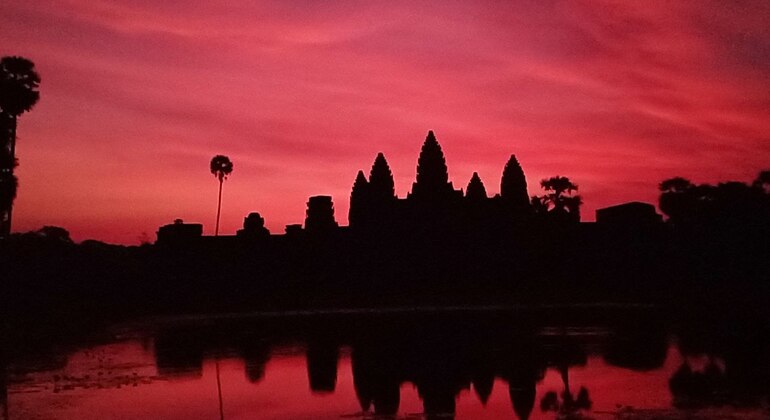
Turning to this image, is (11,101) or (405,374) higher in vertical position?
(11,101)

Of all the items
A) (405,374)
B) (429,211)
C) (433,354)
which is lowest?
(405,374)

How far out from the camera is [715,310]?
2159 inches

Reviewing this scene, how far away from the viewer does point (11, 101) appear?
Answer: 59812 millimetres

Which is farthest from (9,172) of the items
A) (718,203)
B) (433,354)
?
(718,203)

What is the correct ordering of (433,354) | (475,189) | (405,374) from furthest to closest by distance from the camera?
1. (475,189)
2. (433,354)
3. (405,374)

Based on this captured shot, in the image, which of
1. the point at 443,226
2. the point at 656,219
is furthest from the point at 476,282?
the point at 656,219

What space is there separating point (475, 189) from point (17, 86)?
5733cm

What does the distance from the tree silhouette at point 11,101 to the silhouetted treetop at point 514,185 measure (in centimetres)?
5883

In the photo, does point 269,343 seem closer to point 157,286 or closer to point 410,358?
point 410,358

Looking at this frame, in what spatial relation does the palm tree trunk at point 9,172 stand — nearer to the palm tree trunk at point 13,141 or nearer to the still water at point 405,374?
the palm tree trunk at point 13,141

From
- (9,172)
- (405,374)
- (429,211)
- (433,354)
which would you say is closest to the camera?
(405,374)

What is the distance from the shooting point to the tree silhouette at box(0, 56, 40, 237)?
190 ft

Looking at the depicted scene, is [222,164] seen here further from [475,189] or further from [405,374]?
[405,374]

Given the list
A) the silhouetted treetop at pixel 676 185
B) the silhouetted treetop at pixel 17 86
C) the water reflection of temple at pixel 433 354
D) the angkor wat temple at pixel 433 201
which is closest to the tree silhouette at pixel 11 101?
the silhouetted treetop at pixel 17 86
